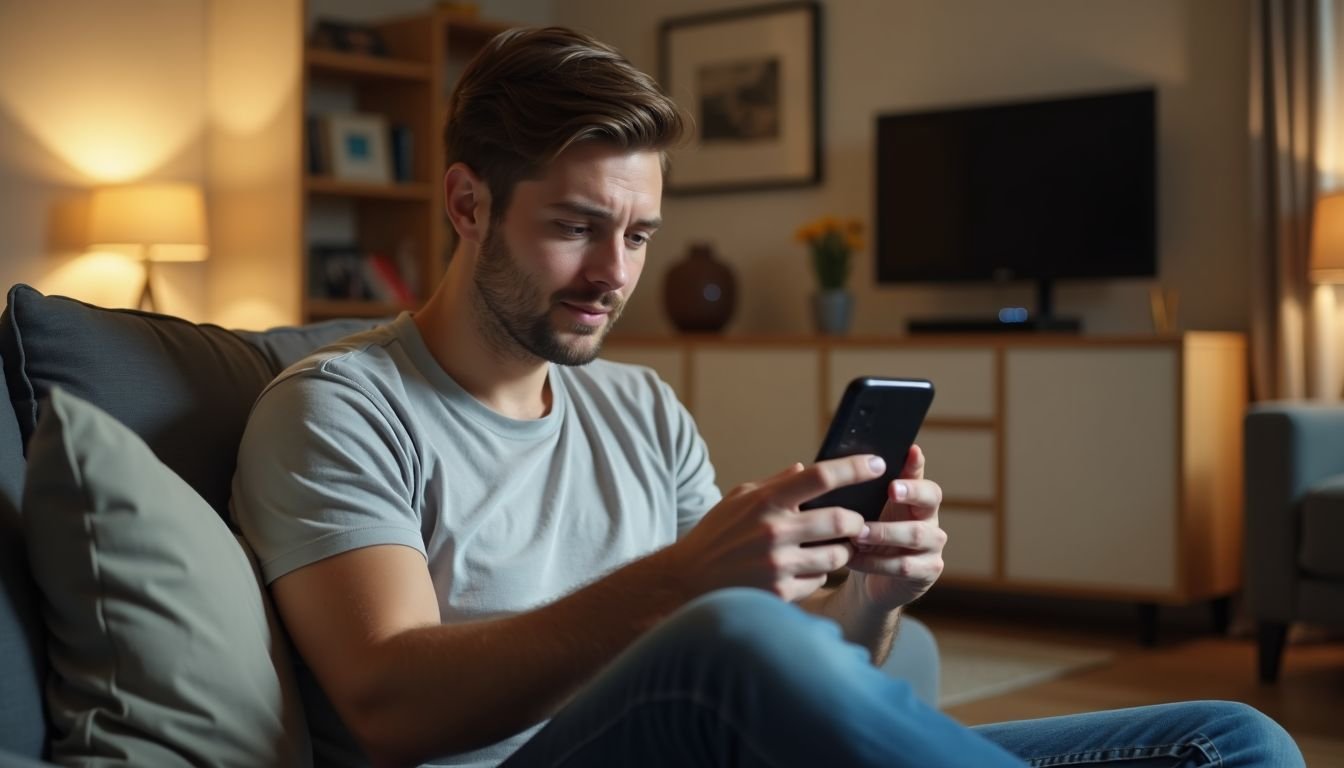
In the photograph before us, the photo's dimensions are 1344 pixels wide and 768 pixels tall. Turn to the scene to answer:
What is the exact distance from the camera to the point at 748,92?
5383 mm

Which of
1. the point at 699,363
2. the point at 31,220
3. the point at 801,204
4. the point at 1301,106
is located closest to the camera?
the point at 1301,106

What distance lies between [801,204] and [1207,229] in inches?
55.8

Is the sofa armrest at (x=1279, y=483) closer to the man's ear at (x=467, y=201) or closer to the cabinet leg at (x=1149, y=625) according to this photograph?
the cabinet leg at (x=1149, y=625)

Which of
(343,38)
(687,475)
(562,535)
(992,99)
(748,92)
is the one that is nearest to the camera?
(562,535)

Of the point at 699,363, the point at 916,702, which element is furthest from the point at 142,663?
the point at 699,363

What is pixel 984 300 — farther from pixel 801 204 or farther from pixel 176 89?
pixel 176 89

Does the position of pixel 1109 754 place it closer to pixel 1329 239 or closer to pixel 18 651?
pixel 18 651

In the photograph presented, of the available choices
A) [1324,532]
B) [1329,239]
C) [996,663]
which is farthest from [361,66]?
[1324,532]

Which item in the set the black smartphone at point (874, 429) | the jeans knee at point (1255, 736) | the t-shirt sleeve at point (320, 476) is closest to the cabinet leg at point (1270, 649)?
the jeans knee at point (1255, 736)

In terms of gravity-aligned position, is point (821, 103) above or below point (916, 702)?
above

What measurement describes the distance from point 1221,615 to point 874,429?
11.0 ft

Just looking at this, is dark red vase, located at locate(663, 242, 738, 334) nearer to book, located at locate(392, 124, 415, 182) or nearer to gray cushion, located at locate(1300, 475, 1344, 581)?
book, located at locate(392, 124, 415, 182)

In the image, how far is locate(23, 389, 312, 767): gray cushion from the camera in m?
1.12

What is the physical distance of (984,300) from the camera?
15.9 feet
